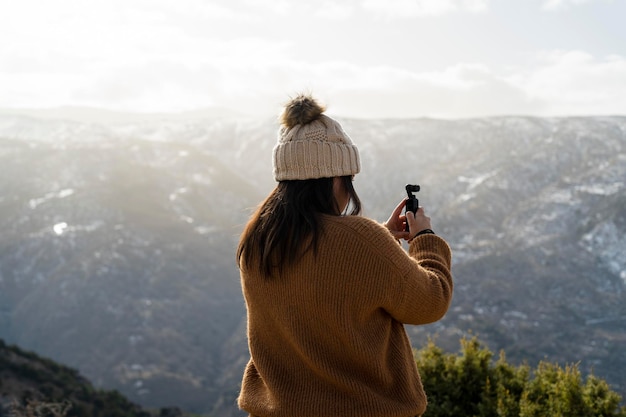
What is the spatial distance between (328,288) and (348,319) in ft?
0.45

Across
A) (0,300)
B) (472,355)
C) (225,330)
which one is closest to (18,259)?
(0,300)

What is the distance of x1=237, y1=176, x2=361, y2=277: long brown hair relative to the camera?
7.68ft

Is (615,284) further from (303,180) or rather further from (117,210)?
(303,180)

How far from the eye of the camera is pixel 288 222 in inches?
94.1

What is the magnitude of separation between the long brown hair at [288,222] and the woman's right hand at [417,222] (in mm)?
265

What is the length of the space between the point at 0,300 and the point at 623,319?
149218 millimetres

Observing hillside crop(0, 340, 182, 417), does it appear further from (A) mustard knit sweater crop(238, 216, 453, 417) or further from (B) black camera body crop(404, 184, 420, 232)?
(B) black camera body crop(404, 184, 420, 232)

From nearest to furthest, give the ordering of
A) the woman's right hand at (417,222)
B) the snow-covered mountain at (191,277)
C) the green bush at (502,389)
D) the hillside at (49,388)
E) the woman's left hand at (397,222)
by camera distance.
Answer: the woman's right hand at (417,222), the woman's left hand at (397,222), the green bush at (502,389), the hillside at (49,388), the snow-covered mountain at (191,277)

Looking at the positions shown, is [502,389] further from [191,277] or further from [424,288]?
[191,277]

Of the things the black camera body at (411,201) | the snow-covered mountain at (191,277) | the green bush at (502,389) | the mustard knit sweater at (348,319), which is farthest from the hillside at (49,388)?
the snow-covered mountain at (191,277)

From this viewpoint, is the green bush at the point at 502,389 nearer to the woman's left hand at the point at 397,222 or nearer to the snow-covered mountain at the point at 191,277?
the woman's left hand at the point at 397,222

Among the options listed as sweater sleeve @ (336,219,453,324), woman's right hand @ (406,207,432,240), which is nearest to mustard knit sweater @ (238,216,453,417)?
sweater sleeve @ (336,219,453,324)

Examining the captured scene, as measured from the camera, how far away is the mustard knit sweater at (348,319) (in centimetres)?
229

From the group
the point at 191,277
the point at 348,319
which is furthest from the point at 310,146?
the point at 191,277
